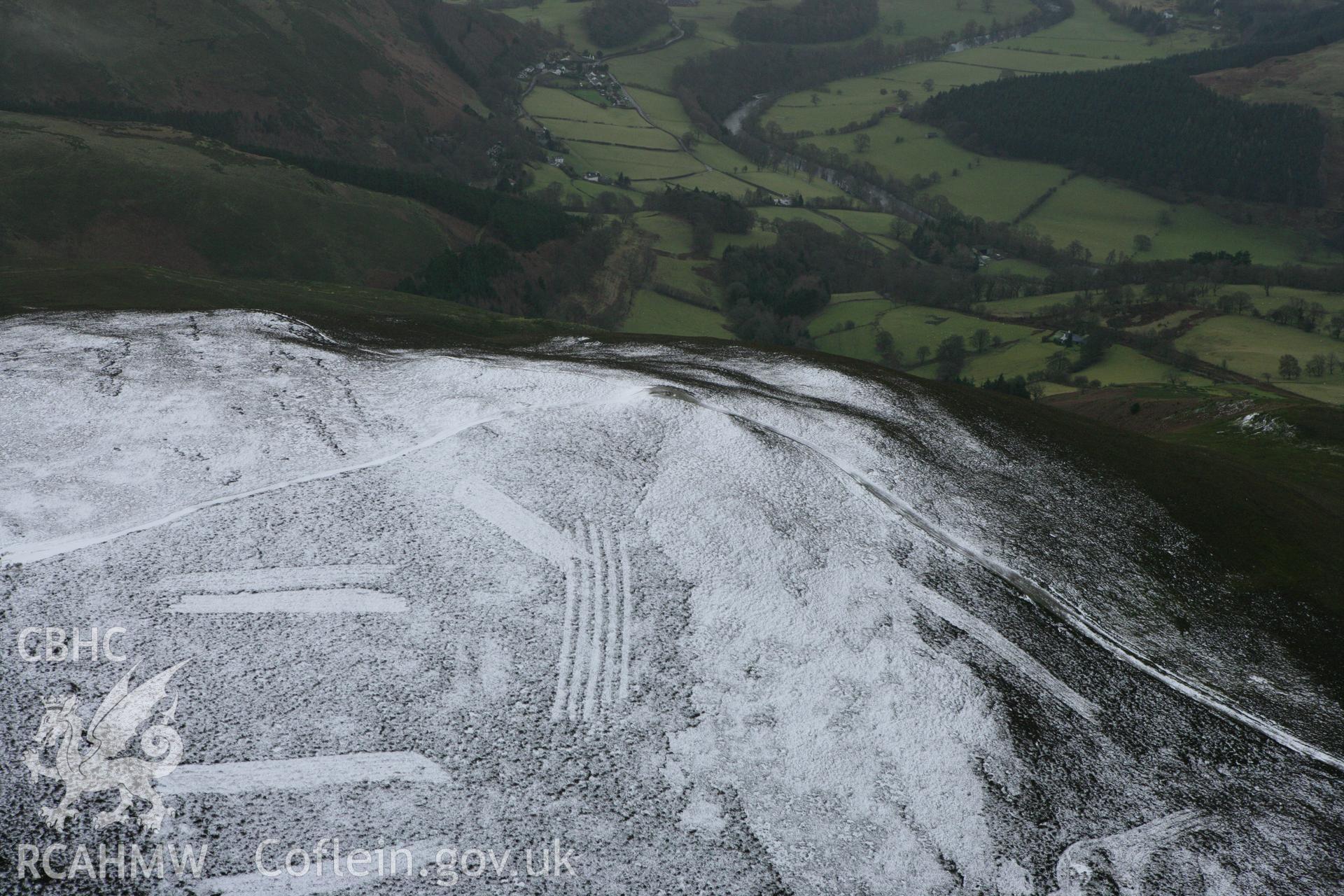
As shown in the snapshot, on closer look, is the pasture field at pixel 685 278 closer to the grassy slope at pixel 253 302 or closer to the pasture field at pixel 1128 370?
the pasture field at pixel 1128 370

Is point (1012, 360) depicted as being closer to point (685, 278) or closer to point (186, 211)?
point (685, 278)

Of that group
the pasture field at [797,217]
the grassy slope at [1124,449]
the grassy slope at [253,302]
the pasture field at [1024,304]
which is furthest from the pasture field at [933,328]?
the grassy slope at [253,302]

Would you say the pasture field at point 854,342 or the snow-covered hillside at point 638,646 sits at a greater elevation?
the snow-covered hillside at point 638,646

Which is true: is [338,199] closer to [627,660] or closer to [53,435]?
[53,435]

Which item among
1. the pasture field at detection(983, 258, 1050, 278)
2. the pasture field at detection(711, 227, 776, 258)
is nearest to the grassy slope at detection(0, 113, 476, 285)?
the pasture field at detection(711, 227, 776, 258)

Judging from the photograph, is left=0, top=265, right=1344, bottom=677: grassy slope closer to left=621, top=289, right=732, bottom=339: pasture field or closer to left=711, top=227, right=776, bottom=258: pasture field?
left=621, top=289, right=732, bottom=339: pasture field
